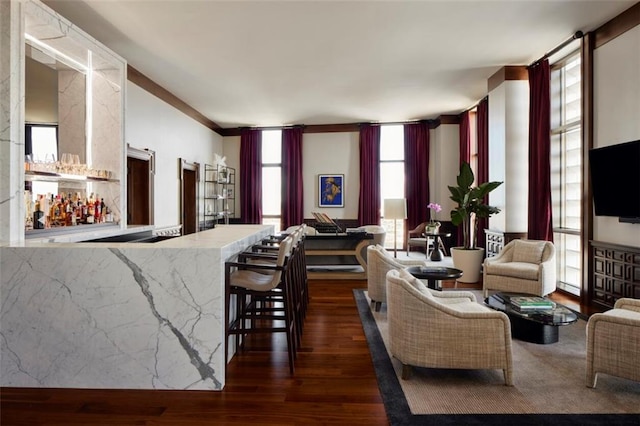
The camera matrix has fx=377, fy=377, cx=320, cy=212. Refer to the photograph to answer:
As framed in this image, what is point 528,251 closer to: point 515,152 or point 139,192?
point 515,152

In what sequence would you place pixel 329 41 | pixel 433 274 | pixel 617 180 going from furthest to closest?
pixel 329 41, pixel 433 274, pixel 617 180

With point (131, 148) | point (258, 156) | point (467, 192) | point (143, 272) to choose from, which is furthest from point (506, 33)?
point (258, 156)

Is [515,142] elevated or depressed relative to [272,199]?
elevated

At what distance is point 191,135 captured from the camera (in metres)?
8.30

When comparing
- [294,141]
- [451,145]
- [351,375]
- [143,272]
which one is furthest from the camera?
[294,141]

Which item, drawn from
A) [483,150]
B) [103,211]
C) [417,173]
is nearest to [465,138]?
[483,150]

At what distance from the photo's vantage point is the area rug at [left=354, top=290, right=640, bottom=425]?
221cm

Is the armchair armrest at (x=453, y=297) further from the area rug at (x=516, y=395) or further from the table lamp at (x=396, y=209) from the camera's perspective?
the table lamp at (x=396, y=209)

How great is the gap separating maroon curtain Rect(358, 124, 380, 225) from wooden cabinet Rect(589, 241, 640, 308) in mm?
5552

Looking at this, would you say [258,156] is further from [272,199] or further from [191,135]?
[191,135]

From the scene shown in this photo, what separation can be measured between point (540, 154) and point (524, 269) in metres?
1.85

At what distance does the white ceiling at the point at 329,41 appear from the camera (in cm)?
411

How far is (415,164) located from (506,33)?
506 cm

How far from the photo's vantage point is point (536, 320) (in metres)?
3.16
